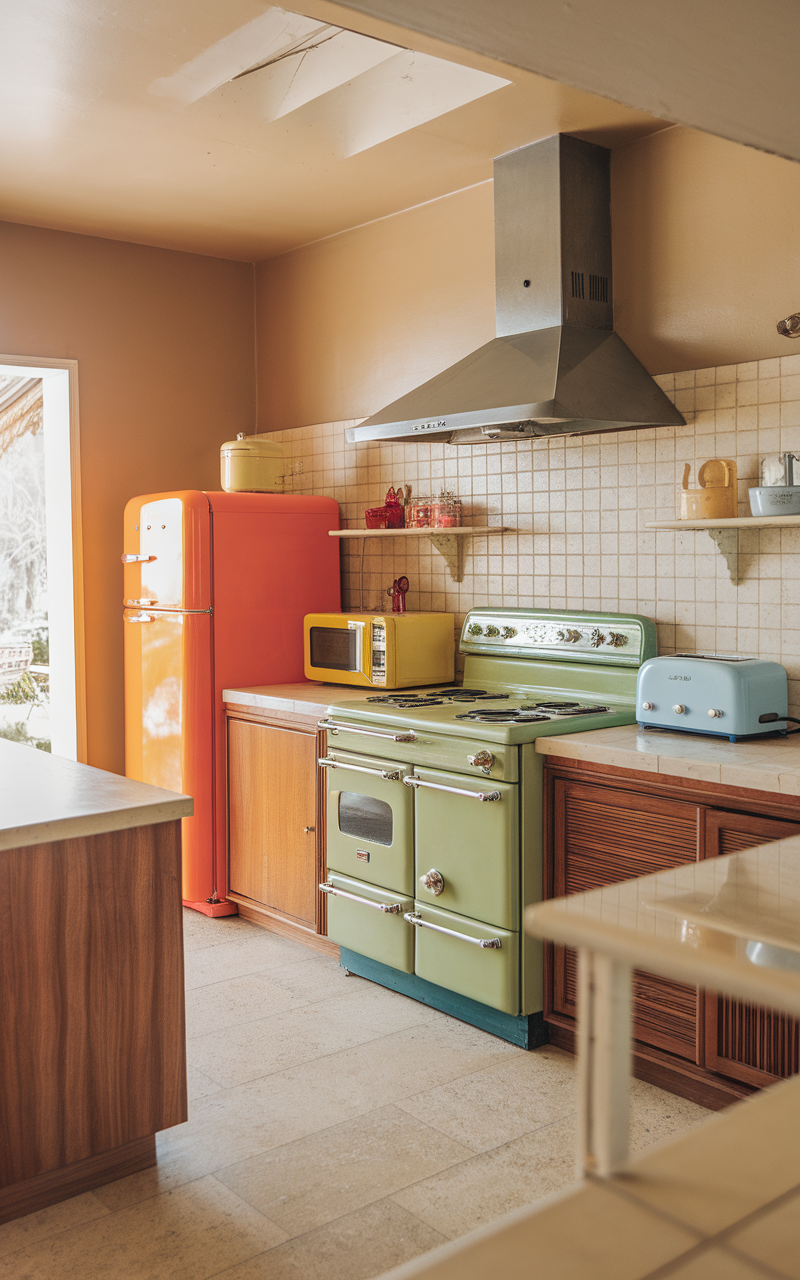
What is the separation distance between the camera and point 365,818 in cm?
340

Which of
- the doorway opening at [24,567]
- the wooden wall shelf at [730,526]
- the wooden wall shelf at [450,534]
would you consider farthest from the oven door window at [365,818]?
the doorway opening at [24,567]

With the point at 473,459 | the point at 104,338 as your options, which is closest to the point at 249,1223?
the point at 473,459

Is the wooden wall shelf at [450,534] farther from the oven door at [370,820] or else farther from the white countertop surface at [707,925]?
the white countertop surface at [707,925]

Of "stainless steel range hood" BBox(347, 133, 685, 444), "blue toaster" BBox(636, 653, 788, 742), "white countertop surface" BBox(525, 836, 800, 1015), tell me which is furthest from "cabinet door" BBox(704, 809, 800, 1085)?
"stainless steel range hood" BBox(347, 133, 685, 444)

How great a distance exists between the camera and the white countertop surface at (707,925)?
3.30 ft

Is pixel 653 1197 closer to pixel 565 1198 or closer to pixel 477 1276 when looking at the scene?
pixel 565 1198

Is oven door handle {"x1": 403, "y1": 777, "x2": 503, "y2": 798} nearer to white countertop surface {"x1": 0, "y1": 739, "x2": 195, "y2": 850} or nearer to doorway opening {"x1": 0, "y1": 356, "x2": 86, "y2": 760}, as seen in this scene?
white countertop surface {"x1": 0, "y1": 739, "x2": 195, "y2": 850}

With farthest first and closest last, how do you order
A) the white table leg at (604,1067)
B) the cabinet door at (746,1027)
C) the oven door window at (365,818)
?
the oven door window at (365,818), the cabinet door at (746,1027), the white table leg at (604,1067)

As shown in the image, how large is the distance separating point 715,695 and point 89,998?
1713 millimetres

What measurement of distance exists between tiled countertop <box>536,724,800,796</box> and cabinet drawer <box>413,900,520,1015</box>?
0.55 meters

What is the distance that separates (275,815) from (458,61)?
2478mm

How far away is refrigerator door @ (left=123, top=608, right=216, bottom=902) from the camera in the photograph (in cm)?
407

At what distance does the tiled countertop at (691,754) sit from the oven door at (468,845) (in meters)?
0.22

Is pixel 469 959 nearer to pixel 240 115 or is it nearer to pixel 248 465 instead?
pixel 248 465
